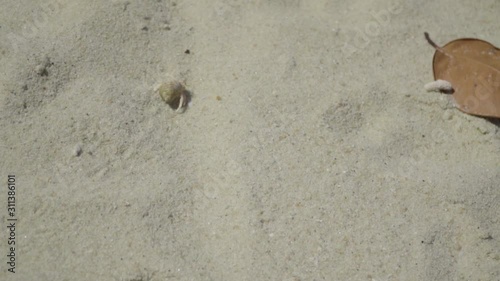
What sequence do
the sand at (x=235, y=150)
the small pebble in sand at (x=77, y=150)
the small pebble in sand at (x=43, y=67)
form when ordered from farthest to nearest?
1. the small pebble in sand at (x=43, y=67)
2. the small pebble in sand at (x=77, y=150)
3. the sand at (x=235, y=150)

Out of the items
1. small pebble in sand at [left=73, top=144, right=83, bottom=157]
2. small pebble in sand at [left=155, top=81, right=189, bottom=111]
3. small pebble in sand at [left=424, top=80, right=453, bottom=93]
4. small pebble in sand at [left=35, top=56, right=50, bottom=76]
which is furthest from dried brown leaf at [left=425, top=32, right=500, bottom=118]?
small pebble in sand at [left=35, top=56, right=50, bottom=76]

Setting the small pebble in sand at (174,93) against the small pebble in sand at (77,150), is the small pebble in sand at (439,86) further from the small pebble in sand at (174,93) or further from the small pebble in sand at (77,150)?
the small pebble in sand at (77,150)

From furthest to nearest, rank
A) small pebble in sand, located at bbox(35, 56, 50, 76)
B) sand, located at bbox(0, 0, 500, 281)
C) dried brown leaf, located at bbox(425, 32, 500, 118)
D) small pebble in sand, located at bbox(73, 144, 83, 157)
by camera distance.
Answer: dried brown leaf, located at bbox(425, 32, 500, 118) < small pebble in sand, located at bbox(35, 56, 50, 76) < small pebble in sand, located at bbox(73, 144, 83, 157) < sand, located at bbox(0, 0, 500, 281)

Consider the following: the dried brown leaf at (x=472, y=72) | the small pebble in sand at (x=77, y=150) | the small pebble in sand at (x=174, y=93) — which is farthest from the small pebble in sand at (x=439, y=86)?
the small pebble in sand at (x=77, y=150)

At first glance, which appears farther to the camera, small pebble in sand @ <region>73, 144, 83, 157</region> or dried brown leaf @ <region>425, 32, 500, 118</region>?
dried brown leaf @ <region>425, 32, 500, 118</region>

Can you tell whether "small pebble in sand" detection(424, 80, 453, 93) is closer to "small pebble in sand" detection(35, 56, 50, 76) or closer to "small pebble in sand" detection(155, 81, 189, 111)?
"small pebble in sand" detection(155, 81, 189, 111)

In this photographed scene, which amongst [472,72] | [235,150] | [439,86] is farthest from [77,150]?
[472,72]

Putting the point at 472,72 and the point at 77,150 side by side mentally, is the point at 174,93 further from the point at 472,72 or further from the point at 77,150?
the point at 472,72
